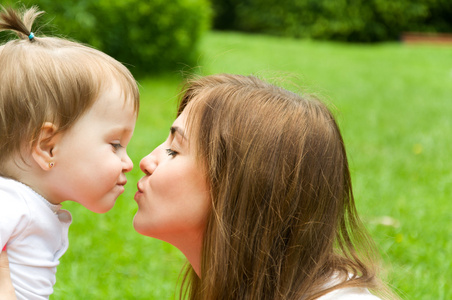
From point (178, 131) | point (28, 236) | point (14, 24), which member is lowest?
point (28, 236)

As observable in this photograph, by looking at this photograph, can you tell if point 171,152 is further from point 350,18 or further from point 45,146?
point 350,18

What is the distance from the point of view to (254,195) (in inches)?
82.4

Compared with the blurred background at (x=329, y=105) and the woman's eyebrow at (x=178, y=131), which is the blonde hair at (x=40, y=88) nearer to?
the woman's eyebrow at (x=178, y=131)

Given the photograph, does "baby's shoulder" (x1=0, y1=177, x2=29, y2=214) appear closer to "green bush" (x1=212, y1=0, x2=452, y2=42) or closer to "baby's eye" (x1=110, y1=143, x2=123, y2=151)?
"baby's eye" (x1=110, y1=143, x2=123, y2=151)

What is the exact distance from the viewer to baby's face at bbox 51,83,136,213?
1.96m

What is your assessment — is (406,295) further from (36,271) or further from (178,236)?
(36,271)

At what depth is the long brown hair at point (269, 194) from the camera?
2.09 m

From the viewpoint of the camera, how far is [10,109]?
1892mm

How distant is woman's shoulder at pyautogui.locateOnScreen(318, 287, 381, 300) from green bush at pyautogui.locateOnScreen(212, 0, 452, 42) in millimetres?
18701

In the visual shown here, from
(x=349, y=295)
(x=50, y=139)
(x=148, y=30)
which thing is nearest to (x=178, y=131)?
(x=50, y=139)

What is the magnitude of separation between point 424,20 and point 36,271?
867 inches

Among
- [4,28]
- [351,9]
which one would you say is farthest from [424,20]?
[4,28]

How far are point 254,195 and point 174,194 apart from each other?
26cm

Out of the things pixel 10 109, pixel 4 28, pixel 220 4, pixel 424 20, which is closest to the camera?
pixel 10 109
